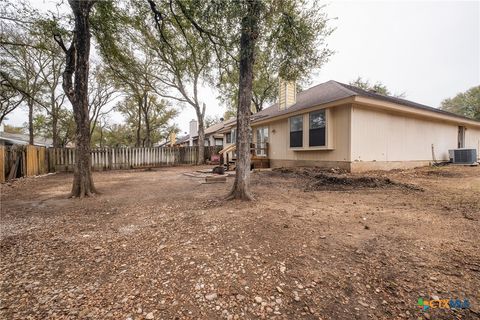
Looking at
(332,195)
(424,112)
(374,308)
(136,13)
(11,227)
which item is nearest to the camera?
(374,308)

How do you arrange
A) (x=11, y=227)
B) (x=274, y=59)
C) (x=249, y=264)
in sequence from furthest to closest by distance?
(x=274, y=59)
(x=11, y=227)
(x=249, y=264)

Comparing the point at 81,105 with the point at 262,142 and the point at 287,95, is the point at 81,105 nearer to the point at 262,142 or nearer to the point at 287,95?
the point at 287,95

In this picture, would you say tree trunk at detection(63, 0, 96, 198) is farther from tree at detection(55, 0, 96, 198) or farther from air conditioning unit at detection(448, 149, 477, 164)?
air conditioning unit at detection(448, 149, 477, 164)

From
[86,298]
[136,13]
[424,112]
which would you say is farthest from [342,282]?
[424,112]

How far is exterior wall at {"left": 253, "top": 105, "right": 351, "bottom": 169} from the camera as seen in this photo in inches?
346

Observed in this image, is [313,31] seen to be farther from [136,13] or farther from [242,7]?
[136,13]

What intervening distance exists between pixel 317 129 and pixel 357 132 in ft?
5.45

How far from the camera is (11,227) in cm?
341

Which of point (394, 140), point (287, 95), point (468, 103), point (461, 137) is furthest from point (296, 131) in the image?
point (468, 103)

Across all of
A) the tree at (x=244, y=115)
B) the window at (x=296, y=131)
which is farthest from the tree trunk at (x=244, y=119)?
the window at (x=296, y=131)

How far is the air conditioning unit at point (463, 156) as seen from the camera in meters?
11.0

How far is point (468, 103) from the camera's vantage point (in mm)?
26812

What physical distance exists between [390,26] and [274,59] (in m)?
9.30

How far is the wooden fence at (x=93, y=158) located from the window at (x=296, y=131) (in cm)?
983
